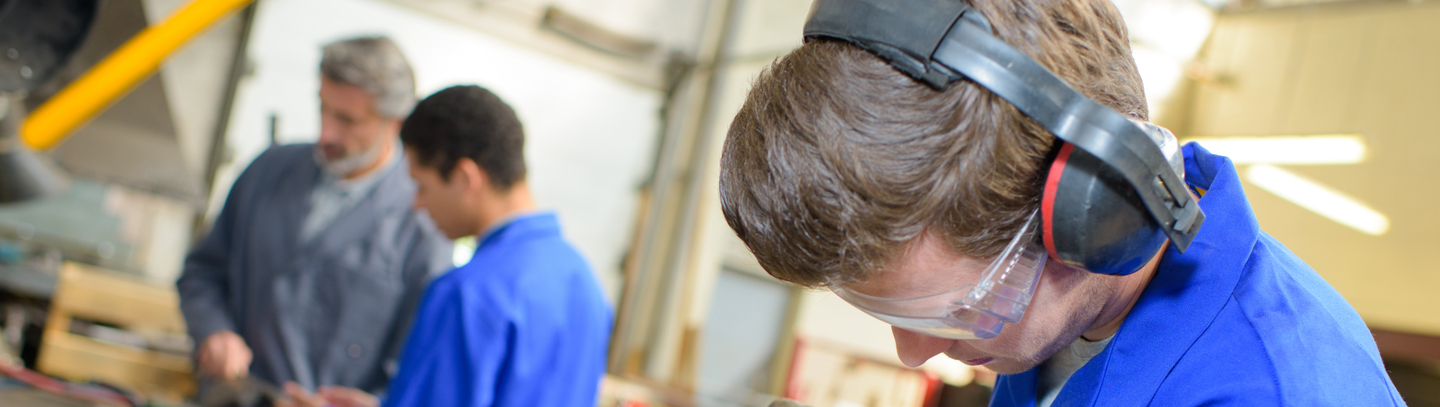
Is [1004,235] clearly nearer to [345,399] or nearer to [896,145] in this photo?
[896,145]

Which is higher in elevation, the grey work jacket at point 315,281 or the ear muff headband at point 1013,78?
the ear muff headband at point 1013,78

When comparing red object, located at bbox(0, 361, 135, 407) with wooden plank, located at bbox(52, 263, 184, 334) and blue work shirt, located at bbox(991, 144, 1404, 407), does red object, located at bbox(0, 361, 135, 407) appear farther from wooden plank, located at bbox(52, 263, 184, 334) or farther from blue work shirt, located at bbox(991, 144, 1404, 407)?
blue work shirt, located at bbox(991, 144, 1404, 407)

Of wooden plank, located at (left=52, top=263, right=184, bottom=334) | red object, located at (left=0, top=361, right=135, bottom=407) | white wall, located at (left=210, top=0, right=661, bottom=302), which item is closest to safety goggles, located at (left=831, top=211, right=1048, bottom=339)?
red object, located at (left=0, top=361, right=135, bottom=407)

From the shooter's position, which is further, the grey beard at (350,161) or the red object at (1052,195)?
the grey beard at (350,161)

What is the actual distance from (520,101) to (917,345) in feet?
19.4

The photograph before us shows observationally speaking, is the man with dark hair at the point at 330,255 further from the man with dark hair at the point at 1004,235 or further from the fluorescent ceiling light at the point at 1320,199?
the fluorescent ceiling light at the point at 1320,199

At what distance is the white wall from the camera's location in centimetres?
515

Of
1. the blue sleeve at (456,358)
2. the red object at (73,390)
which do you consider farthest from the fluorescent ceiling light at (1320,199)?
the red object at (73,390)

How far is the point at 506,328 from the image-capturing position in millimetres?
1575

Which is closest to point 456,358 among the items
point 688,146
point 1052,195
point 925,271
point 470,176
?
point 470,176

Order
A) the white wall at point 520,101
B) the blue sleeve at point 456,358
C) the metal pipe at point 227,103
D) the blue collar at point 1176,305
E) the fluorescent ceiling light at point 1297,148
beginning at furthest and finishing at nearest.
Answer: the white wall at point 520,101 → the metal pipe at point 227,103 → the fluorescent ceiling light at point 1297,148 → the blue sleeve at point 456,358 → the blue collar at point 1176,305

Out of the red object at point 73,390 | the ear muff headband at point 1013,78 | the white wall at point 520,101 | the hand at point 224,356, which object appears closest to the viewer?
the ear muff headband at point 1013,78

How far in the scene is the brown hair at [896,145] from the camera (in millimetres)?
605

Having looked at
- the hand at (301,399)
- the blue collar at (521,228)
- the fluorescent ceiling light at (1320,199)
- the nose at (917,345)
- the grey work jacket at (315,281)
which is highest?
the fluorescent ceiling light at (1320,199)
